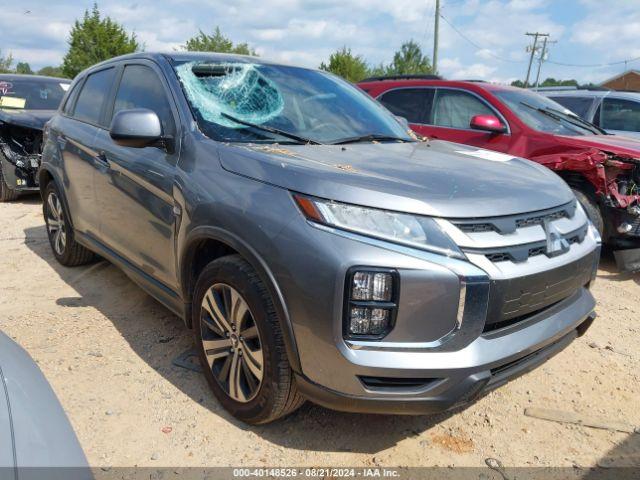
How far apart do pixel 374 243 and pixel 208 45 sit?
28964mm

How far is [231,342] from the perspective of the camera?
97.4 inches

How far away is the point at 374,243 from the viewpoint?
1943 millimetres

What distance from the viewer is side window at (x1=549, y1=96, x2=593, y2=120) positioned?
303 inches

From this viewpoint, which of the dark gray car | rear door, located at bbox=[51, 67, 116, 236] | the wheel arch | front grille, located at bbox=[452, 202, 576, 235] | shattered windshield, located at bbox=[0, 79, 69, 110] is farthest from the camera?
shattered windshield, located at bbox=[0, 79, 69, 110]

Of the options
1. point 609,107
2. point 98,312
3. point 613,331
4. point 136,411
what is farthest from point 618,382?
point 609,107

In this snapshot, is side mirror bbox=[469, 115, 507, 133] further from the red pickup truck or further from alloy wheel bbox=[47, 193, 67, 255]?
alloy wheel bbox=[47, 193, 67, 255]

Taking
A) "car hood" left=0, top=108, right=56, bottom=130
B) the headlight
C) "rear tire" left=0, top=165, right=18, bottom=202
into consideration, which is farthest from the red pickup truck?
"rear tire" left=0, top=165, right=18, bottom=202

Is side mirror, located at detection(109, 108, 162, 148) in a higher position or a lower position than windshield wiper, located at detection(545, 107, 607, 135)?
higher

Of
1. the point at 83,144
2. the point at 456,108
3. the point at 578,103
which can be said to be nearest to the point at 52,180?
the point at 83,144

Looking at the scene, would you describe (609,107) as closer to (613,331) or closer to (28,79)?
(613,331)

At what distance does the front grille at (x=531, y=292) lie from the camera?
2.01m

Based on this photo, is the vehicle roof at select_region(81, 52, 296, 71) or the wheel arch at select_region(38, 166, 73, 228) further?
the wheel arch at select_region(38, 166, 73, 228)

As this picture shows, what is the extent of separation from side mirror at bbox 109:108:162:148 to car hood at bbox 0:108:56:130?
5150 mm

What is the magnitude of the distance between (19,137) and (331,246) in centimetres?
687
